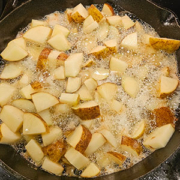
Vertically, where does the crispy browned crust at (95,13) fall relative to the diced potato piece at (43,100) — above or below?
above

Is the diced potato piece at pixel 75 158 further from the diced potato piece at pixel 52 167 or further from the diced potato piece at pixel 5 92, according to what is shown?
the diced potato piece at pixel 5 92

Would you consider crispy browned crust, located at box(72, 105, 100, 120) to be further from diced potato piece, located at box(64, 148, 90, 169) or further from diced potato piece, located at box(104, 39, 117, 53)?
diced potato piece, located at box(104, 39, 117, 53)

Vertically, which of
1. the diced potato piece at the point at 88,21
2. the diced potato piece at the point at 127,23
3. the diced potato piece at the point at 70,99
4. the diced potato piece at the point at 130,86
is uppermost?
the diced potato piece at the point at 88,21

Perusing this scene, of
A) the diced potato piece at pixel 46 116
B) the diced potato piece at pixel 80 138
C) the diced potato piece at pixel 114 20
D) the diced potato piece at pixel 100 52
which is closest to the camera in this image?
the diced potato piece at pixel 80 138

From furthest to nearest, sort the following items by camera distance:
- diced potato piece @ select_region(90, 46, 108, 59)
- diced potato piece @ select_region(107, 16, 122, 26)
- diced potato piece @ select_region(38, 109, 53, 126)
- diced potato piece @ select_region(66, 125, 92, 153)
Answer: diced potato piece @ select_region(107, 16, 122, 26), diced potato piece @ select_region(90, 46, 108, 59), diced potato piece @ select_region(38, 109, 53, 126), diced potato piece @ select_region(66, 125, 92, 153)

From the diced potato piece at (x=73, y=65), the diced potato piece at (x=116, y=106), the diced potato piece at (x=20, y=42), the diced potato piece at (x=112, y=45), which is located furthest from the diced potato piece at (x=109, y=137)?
the diced potato piece at (x=20, y=42)

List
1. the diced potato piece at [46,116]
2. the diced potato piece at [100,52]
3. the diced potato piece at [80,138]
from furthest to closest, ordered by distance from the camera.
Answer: the diced potato piece at [100,52] → the diced potato piece at [46,116] → the diced potato piece at [80,138]

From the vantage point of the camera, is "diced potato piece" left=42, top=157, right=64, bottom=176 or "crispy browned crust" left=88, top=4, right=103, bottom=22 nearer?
"diced potato piece" left=42, top=157, right=64, bottom=176

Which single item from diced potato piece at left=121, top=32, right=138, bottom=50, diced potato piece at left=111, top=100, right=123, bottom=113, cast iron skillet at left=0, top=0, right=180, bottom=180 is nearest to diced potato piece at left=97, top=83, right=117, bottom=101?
diced potato piece at left=111, top=100, right=123, bottom=113

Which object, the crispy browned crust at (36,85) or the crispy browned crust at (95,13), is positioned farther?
the crispy browned crust at (95,13)
